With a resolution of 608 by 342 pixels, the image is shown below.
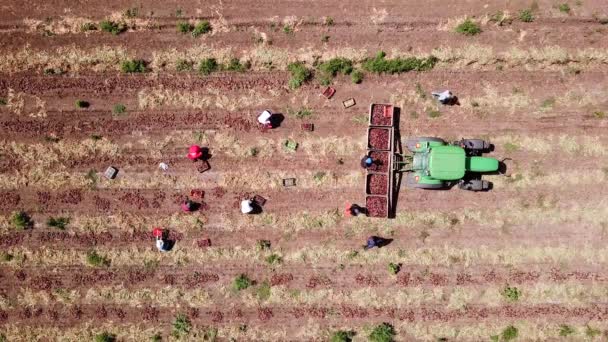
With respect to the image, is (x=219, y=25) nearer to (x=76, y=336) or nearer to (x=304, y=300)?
(x=304, y=300)

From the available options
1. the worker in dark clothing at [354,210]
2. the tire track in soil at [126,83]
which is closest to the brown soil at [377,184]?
the worker in dark clothing at [354,210]

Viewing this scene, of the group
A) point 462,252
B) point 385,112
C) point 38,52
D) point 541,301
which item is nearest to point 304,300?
point 462,252

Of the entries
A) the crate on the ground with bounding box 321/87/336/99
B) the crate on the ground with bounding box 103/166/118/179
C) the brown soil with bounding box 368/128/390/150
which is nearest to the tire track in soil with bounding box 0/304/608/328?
the crate on the ground with bounding box 103/166/118/179

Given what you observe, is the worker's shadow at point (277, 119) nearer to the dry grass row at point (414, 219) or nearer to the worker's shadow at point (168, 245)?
the dry grass row at point (414, 219)

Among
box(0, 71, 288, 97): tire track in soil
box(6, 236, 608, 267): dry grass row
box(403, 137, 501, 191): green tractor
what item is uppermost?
box(0, 71, 288, 97): tire track in soil

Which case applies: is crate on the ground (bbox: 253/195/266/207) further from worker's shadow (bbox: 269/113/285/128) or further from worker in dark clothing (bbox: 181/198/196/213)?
worker's shadow (bbox: 269/113/285/128)

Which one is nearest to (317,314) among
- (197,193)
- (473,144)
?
(197,193)

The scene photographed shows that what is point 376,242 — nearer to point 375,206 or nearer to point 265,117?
point 375,206
